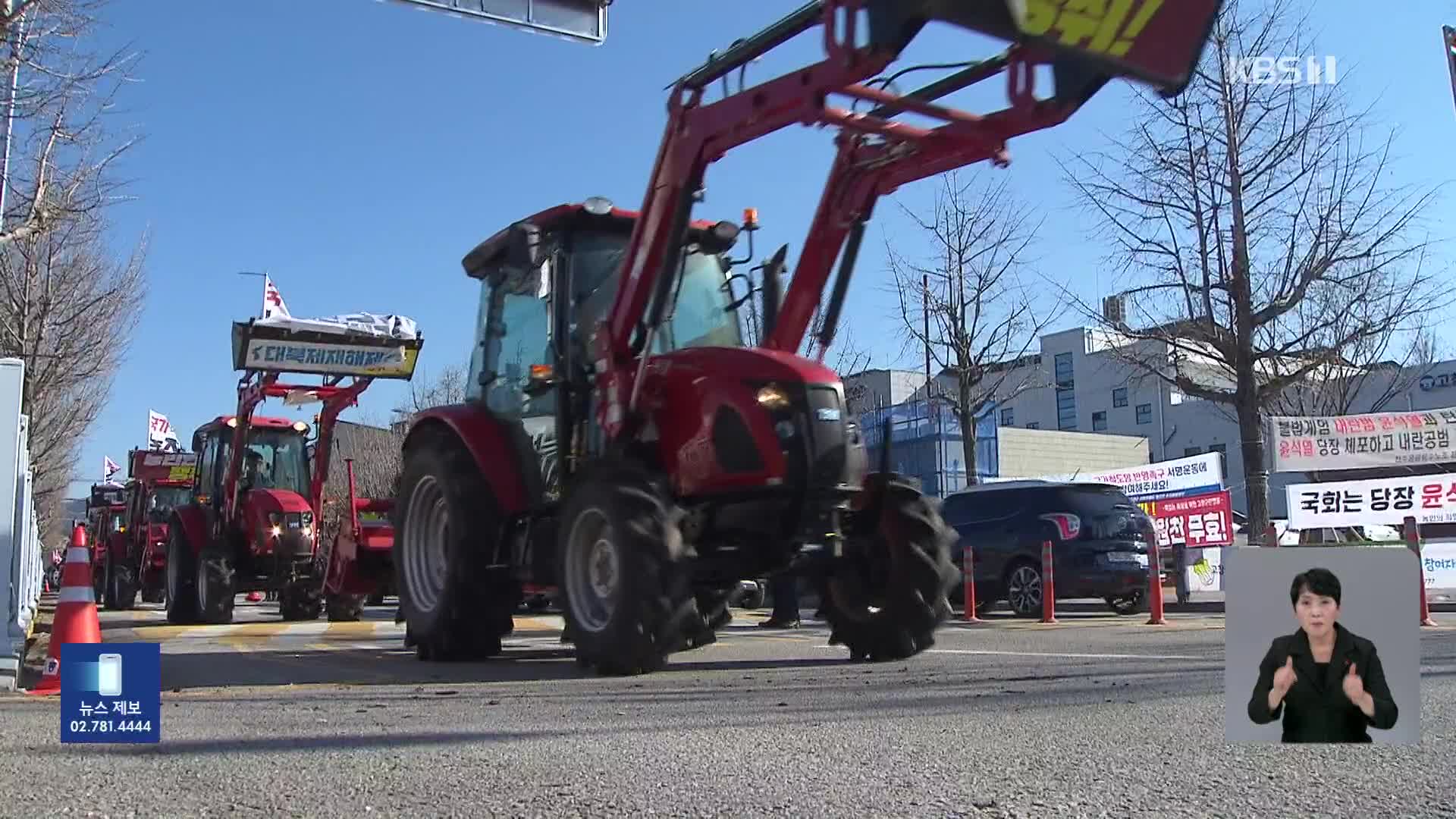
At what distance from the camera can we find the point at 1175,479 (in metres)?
20.0

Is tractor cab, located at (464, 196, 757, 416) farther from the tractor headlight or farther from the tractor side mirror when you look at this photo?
the tractor headlight

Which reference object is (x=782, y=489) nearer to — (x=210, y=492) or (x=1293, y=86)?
(x=210, y=492)

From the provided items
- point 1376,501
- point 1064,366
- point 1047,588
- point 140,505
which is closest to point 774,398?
point 1047,588

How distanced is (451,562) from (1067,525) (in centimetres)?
840

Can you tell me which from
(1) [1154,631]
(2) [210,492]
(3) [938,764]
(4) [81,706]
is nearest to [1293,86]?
(1) [1154,631]

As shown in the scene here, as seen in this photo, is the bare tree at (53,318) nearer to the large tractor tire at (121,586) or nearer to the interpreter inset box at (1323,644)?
the large tractor tire at (121,586)

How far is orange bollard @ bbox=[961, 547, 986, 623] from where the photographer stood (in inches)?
548

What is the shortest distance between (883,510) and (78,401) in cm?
3239

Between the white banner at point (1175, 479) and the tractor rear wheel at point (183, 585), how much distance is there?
11296mm

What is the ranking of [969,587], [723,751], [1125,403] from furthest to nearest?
[1125,403], [969,587], [723,751]

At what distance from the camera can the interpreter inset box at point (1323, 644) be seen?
2.68m

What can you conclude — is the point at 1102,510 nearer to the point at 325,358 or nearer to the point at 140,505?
the point at 325,358

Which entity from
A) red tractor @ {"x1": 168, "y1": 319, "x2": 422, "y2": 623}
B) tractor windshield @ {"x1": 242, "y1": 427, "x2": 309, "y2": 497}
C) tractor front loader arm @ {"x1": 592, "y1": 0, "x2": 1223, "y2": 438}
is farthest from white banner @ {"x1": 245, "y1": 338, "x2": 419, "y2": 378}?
tractor front loader arm @ {"x1": 592, "y1": 0, "x2": 1223, "y2": 438}

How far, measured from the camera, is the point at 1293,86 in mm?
18797
